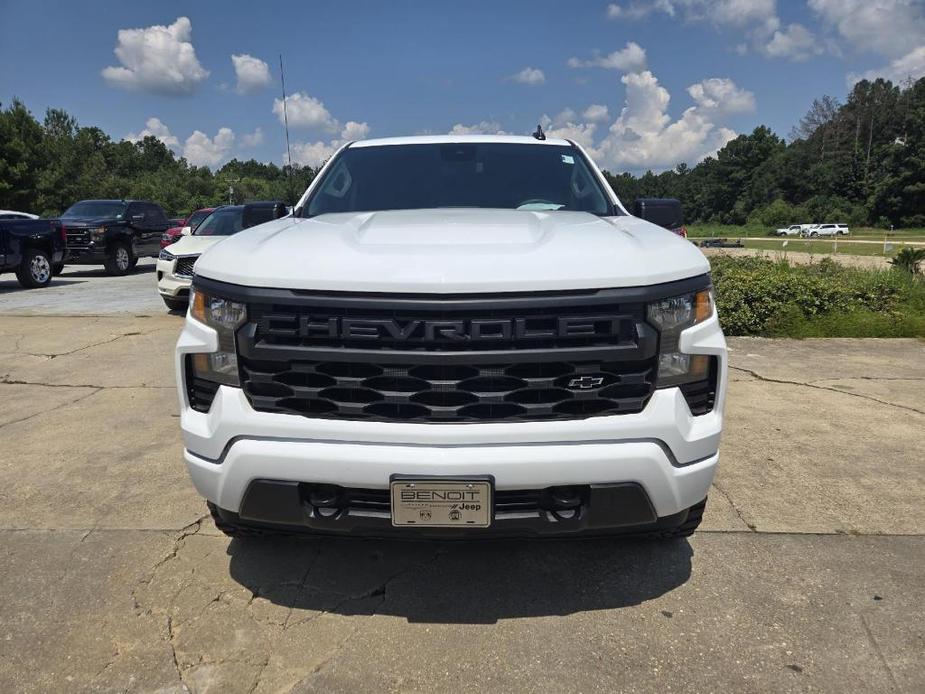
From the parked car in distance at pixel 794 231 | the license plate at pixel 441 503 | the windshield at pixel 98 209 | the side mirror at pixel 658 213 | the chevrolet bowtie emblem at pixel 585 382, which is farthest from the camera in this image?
the parked car in distance at pixel 794 231

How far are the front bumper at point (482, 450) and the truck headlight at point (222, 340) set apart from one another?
0.04 metres

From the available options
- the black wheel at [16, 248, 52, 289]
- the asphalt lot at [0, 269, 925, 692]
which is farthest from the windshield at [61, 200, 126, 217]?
the asphalt lot at [0, 269, 925, 692]

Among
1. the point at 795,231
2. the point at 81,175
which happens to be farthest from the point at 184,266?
the point at 795,231

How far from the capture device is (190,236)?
32.3 ft

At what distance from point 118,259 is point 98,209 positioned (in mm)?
1460

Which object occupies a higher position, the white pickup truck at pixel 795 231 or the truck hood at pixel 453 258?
the truck hood at pixel 453 258

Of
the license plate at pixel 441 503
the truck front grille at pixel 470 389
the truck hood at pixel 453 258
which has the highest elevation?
the truck hood at pixel 453 258

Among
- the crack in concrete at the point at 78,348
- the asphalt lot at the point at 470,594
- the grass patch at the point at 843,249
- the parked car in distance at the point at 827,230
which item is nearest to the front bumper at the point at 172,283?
the crack in concrete at the point at 78,348

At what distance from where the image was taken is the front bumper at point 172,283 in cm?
906

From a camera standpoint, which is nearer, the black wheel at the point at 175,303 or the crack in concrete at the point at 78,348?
the crack in concrete at the point at 78,348

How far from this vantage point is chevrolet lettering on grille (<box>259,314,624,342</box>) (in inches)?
82.8

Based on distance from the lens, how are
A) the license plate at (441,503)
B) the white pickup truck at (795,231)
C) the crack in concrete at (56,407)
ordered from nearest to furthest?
the license plate at (441,503) < the crack in concrete at (56,407) < the white pickup truck at (795,231)

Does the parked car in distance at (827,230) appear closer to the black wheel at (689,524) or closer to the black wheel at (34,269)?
the black wheel at (34,269)

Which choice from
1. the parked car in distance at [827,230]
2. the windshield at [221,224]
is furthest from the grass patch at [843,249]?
the parked car in distance at [827,230]
